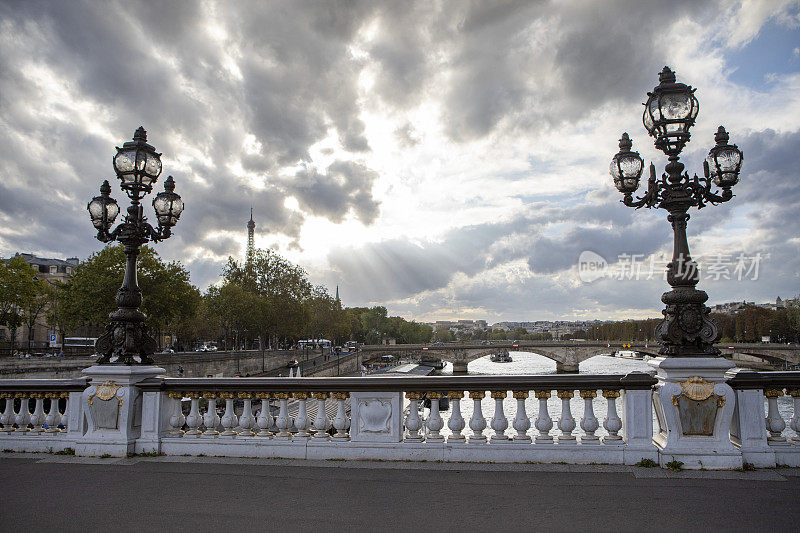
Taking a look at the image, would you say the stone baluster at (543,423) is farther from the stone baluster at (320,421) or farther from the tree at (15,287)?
the tree at (15,287)

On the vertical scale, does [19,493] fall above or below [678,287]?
below

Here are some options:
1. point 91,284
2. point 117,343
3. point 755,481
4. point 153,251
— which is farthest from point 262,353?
point 755,481

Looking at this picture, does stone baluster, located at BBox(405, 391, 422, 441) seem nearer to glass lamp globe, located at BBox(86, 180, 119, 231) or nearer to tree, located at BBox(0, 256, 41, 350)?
glass lamp globe, located at BBox(86, 180, 119, 231)

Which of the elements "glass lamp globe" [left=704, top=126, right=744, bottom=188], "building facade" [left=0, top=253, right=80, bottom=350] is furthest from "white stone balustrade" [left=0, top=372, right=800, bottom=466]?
Result: "building facade" [left=0, top=253, right=80, bottom=350]

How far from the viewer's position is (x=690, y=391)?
6.04m

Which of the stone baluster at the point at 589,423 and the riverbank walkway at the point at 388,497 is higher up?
the stone baluster at the point at 589,423

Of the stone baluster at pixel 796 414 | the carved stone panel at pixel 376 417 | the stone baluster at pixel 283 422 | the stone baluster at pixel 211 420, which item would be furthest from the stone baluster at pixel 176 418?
the stone baluster at pixel 796 414

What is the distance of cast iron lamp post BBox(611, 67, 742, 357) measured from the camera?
6379 millimetres

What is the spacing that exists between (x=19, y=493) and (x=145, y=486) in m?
1.18

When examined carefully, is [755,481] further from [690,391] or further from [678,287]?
[678,287]

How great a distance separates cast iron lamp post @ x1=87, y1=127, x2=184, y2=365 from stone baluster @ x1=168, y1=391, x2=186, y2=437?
77 cm

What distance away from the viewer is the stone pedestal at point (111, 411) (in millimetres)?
7113

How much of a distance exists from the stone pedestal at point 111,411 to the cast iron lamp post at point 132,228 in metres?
0.42

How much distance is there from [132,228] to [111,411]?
2684 millimetres
